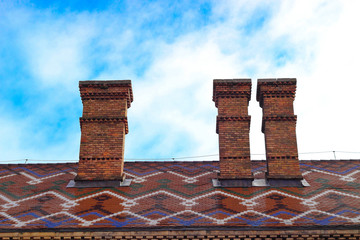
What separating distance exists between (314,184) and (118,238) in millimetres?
4763


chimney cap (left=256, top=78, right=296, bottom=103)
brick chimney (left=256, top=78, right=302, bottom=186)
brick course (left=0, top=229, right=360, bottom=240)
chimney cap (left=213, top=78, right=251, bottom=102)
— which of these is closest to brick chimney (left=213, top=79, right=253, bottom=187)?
chimney cap (left=213, top=78, right=251, bottom=102)

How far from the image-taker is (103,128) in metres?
10.5

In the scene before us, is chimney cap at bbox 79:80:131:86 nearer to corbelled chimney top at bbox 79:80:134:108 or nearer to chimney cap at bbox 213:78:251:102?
corbelled chimney top at bbox 79:80:134:108

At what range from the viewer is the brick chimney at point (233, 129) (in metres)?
10.0

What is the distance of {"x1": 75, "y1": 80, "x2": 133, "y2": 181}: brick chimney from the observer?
33.3 ft

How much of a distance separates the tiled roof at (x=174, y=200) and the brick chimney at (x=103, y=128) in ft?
1.65

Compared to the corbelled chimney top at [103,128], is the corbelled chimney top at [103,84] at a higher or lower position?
higher

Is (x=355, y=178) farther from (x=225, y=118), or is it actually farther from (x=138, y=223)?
(x=138, y=223)

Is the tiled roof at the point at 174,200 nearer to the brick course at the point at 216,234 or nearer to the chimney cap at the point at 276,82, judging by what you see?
the brick course at the point at 216,234

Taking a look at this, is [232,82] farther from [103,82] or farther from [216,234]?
[216,234]

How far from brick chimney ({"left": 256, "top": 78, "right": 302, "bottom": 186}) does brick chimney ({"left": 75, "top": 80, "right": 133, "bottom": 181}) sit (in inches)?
126

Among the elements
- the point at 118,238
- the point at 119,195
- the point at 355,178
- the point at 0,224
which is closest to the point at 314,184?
the point at 355,178

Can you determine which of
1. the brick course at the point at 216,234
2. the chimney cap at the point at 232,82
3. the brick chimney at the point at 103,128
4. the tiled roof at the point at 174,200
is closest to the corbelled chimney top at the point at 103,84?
the brick chimney at the point at 103,128

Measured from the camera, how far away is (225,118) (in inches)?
416
